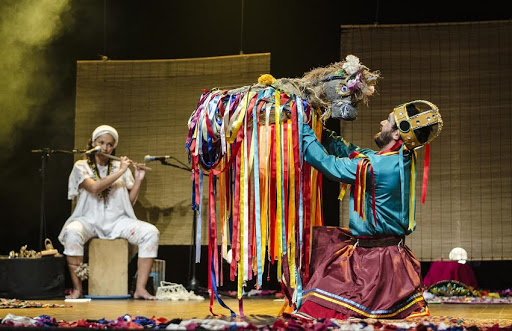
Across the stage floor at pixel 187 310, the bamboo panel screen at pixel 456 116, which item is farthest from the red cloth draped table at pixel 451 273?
the stage floor at pixel 187 310

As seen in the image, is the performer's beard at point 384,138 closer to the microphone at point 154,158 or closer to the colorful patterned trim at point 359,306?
the colorful patterned trim at point 359,306

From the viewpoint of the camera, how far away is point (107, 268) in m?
5.76

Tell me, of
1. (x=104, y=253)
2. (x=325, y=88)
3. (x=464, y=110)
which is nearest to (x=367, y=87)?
(x=325, y=88)

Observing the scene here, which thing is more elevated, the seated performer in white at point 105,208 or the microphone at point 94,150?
the microphone at point 94,150

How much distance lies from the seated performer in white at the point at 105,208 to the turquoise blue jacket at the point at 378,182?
2.53 metres

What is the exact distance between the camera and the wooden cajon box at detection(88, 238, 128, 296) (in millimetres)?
5746

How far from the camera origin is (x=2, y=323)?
2.97 meters

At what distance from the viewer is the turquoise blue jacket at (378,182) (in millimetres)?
3488

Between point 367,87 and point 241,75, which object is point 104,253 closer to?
point 241,75

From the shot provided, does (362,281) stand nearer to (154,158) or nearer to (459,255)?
(459,255)

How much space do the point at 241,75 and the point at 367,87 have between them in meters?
2.50

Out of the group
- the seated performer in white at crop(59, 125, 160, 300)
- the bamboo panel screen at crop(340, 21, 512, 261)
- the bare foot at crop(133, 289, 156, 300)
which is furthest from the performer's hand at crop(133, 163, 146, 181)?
the bamboo panel screen at crop(340, 21, 512, 261)

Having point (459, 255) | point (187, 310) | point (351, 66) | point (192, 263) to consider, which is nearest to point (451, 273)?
point (459, 255)

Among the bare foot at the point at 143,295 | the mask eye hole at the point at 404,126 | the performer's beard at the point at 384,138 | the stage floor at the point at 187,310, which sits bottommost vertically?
the bare foot at the point at 143,295
